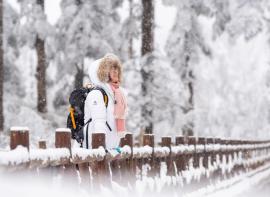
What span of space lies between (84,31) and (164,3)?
726 centimetres

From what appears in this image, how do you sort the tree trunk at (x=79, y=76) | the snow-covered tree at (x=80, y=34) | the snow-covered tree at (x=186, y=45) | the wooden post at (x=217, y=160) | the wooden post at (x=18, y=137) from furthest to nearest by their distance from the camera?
1. the snow-covered tree at (x=186, y=45)
2. the tree trunk at (x=79, y=76)
3. the snow-covered tree at (x=80, y=34)
4. the wooden post at (x=217, y=160)
5. the wooden post at (x=18, y=137)

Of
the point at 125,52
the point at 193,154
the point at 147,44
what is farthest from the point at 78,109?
the point at 125,52

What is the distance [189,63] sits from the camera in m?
36.8

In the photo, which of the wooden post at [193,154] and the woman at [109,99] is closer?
the woman at [109,99]

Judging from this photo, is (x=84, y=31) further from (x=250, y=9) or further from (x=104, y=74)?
(x=104, y=74)

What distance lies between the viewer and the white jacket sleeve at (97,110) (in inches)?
291

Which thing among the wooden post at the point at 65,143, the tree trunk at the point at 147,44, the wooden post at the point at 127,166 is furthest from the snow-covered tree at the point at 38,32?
the wooden post at the point at 65,143

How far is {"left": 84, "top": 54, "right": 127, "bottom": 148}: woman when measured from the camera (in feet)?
24.6

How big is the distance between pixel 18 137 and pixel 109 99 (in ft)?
9.79

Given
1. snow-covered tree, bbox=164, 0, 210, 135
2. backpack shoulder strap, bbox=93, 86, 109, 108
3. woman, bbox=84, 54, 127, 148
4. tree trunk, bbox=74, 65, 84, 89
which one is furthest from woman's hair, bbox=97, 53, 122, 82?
snow-covered tree, bbox=164, 0, 210, 135

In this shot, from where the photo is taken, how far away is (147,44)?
21531mm

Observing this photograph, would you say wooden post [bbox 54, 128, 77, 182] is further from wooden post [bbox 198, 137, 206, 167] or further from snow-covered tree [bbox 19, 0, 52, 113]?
snow-covered tree [bbox 19, 0, 52, 113]

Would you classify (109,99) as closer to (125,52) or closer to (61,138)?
(61,138)

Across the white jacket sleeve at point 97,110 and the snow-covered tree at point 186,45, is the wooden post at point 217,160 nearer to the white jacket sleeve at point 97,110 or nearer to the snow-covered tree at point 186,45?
the white jacket sleeve at point 97,110
